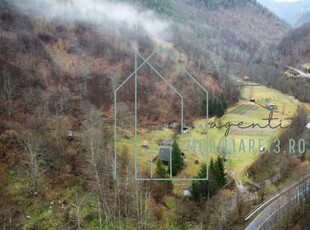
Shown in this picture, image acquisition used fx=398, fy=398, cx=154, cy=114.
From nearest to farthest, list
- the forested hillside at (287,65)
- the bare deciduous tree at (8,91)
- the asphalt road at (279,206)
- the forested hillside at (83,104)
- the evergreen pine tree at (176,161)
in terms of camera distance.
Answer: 1. the forested hillside at (83,104)
2. the asphalt road at (279,206)
3. the evergreen pine tree at (176,161)
4. the bare deciduous tree at (8,91)
5. the forested hillside at (287,65)

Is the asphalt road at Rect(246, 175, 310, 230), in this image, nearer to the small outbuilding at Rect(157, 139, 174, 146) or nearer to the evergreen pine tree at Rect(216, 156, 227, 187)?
the evergreen pine tree at Rect(216, 156, 227, 187)

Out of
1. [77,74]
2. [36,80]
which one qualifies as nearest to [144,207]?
[36,80]

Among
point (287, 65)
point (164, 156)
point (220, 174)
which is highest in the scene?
point (164, 156)

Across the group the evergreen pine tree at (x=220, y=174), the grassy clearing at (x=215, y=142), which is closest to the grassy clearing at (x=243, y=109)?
the grassy clearing at (x=215, y=142)

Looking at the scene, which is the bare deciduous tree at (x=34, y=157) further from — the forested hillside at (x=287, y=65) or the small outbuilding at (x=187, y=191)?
the forested hillside at (x=287, y=65)

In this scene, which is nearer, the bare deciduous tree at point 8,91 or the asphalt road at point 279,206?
the asphalt road at point 279,206

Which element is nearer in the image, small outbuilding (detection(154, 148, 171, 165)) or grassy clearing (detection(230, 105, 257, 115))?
small outbuilding (detection(154, 148, 171, 165))

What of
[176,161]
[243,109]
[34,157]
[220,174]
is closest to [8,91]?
[34,157]

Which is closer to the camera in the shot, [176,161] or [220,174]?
[220,174]

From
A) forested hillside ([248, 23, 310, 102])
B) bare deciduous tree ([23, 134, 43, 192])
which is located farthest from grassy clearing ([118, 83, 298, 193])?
forested hillside ([248, 23, 310, 102])

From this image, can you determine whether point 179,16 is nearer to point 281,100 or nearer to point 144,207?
point 281,100

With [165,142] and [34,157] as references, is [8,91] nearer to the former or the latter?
[34,157]
